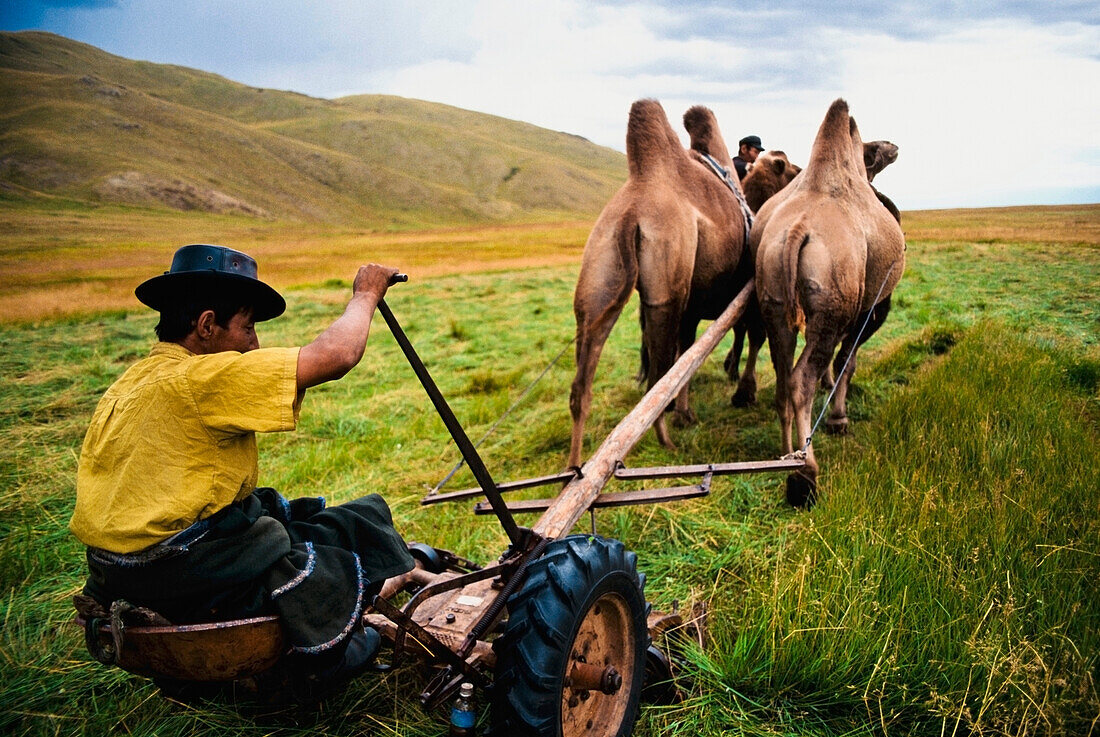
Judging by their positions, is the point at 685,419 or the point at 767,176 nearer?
the point at 685,419

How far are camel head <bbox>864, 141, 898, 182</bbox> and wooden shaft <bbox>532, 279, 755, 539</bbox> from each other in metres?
3.18

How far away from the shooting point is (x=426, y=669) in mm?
2574

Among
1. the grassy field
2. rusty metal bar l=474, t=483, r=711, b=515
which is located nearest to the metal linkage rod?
rusty metal bar l=474, t=483, r=711, b=515

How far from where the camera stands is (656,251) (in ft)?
17.2

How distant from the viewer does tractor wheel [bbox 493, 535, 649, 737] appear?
2117 mm

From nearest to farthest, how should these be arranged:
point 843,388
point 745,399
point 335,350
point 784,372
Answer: point 335,350
point 784,372
point 843,388
point 745,399

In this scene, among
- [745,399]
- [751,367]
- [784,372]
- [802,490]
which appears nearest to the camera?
[802,490]

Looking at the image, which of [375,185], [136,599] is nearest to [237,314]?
[136,599]

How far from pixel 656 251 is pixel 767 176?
3.09 m

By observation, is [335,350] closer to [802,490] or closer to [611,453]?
[611,453]

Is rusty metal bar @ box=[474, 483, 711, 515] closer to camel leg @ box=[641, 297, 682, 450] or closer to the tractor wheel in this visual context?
the tractor wheel

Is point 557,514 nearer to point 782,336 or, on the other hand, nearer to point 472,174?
point 782,336

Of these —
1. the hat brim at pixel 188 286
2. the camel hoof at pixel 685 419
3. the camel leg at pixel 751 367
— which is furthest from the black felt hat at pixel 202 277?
the camel leg at pixel 751 367

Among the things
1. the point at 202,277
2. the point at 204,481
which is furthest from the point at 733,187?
the point at 204,481
